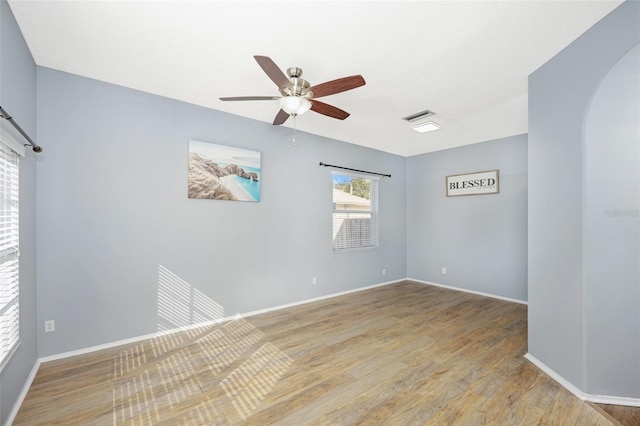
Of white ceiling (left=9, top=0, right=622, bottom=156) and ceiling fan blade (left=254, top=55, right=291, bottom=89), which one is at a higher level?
white ceiling (left=9, top=0, right=622, bottom=156)

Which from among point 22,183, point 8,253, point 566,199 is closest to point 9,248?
point 8,253

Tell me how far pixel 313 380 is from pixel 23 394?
214cm

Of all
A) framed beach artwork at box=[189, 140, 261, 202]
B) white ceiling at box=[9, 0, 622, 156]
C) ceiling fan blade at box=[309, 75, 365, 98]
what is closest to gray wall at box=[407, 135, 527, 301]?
white ceiling at box=[9, 0, 622, 156]

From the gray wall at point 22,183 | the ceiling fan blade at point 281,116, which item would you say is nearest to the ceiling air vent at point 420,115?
the ceiling fan blade at point 281,116

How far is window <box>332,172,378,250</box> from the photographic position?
15.6 feet

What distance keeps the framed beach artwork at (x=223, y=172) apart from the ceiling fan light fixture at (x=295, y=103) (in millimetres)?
1479

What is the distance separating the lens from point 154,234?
2969 mm

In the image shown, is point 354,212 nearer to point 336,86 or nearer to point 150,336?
point 336,86

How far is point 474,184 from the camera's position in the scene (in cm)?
485

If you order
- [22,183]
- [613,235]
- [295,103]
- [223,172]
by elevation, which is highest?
[295,103]

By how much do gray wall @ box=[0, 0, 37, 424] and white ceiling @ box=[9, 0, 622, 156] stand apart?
0.19 m

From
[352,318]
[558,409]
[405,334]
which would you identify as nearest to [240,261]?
[352,318]

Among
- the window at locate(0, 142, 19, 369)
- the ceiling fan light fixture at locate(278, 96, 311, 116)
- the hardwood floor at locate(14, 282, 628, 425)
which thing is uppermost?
the ceiling fan light fixture at locate(278, 96, 311, 116)

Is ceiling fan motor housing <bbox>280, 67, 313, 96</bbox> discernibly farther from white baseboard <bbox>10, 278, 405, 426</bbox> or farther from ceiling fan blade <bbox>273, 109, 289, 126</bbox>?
white baseboard <bbox>10, 278, 405, 426</bbox>
